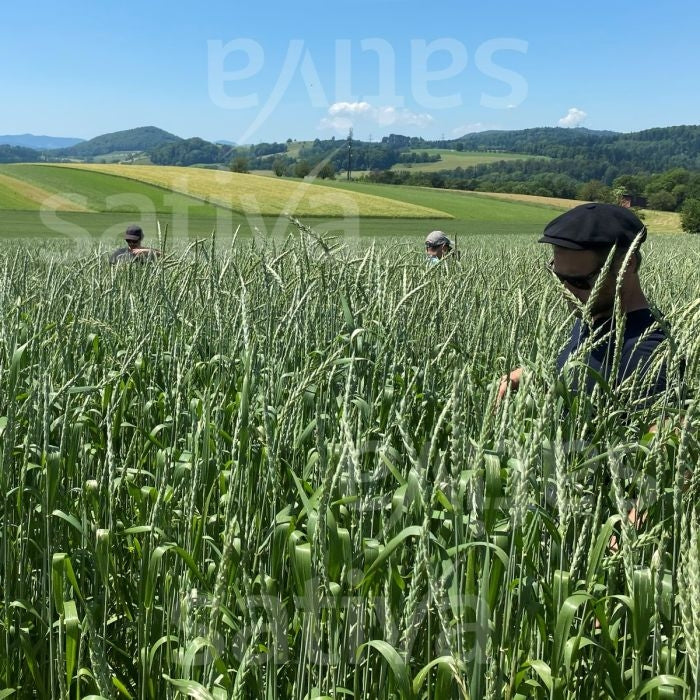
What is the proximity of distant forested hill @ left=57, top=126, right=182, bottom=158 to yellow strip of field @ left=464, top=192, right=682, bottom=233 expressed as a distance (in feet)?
202

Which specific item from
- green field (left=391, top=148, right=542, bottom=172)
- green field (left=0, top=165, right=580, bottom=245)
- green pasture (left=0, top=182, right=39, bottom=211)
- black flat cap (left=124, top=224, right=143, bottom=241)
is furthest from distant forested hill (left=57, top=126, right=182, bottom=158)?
black flat cap (left=124, top=224, right=143, bottom=241)

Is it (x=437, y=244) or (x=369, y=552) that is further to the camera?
(x=437, y=244)

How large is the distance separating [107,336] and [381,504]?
1.98m

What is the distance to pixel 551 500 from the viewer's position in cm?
162

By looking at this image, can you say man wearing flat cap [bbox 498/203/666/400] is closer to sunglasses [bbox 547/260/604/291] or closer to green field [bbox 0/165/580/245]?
sunglasses [bbox 547/260/604/291]

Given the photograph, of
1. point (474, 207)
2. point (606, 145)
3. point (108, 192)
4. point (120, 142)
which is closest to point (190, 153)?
point (108, 192)

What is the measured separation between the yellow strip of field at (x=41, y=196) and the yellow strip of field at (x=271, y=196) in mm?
6569

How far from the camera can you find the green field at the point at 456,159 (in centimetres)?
8069

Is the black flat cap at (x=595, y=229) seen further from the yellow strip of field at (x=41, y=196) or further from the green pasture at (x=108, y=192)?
the yellow strip of field at (x=41, y=196)

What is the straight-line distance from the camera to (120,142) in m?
133

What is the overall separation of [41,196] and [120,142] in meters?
102

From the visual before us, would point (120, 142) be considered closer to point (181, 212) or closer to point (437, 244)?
point (181, 212)

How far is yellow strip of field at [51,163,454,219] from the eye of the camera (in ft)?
130

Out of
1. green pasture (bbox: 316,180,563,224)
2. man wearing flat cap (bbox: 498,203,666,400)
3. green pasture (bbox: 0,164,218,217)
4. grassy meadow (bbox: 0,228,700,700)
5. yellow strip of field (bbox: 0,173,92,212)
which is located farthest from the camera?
green pasture (bbox: 316,180,563,224)
